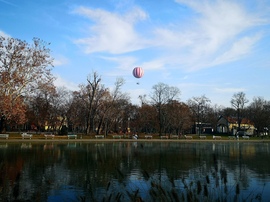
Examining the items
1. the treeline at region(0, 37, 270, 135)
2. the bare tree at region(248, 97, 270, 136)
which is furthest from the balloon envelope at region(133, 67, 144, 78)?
the bare tree at region(248, 97, 270, 136)

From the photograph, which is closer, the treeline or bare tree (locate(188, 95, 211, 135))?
the treeline

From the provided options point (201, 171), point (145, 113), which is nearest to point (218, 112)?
point (145, 113)

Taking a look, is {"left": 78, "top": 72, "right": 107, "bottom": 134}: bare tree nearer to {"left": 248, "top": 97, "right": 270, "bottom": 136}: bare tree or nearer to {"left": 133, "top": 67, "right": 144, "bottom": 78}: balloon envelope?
{"left": 133, "top": 67, "right": 144, "bottom": 78}: balloon envelope

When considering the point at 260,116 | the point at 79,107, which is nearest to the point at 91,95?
the point at 79,107

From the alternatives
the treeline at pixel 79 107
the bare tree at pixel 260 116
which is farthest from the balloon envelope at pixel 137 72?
the bare tree at pixel 260 116

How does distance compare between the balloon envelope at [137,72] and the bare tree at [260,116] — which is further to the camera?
the bare tree at [260,116]

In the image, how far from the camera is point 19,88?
1366 inches

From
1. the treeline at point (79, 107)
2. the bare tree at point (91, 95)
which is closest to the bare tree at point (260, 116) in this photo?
the treeline at point (79, 107)

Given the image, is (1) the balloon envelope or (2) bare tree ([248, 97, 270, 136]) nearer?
→ (1) the balloon envelope

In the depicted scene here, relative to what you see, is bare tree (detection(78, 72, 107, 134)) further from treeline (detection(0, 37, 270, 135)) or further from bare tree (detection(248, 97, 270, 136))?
bare tree (detection(248, 97, 270, 136))

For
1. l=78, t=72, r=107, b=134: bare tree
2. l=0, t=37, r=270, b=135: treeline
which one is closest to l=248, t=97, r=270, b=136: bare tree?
l=0, t=37, r=270, b=135: treeline

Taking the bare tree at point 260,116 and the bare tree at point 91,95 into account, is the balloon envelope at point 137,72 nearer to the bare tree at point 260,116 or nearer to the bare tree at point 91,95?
the bare tree at point 91,95

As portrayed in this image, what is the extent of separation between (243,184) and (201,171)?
346cm

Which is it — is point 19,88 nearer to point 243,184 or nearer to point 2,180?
point 2,180
